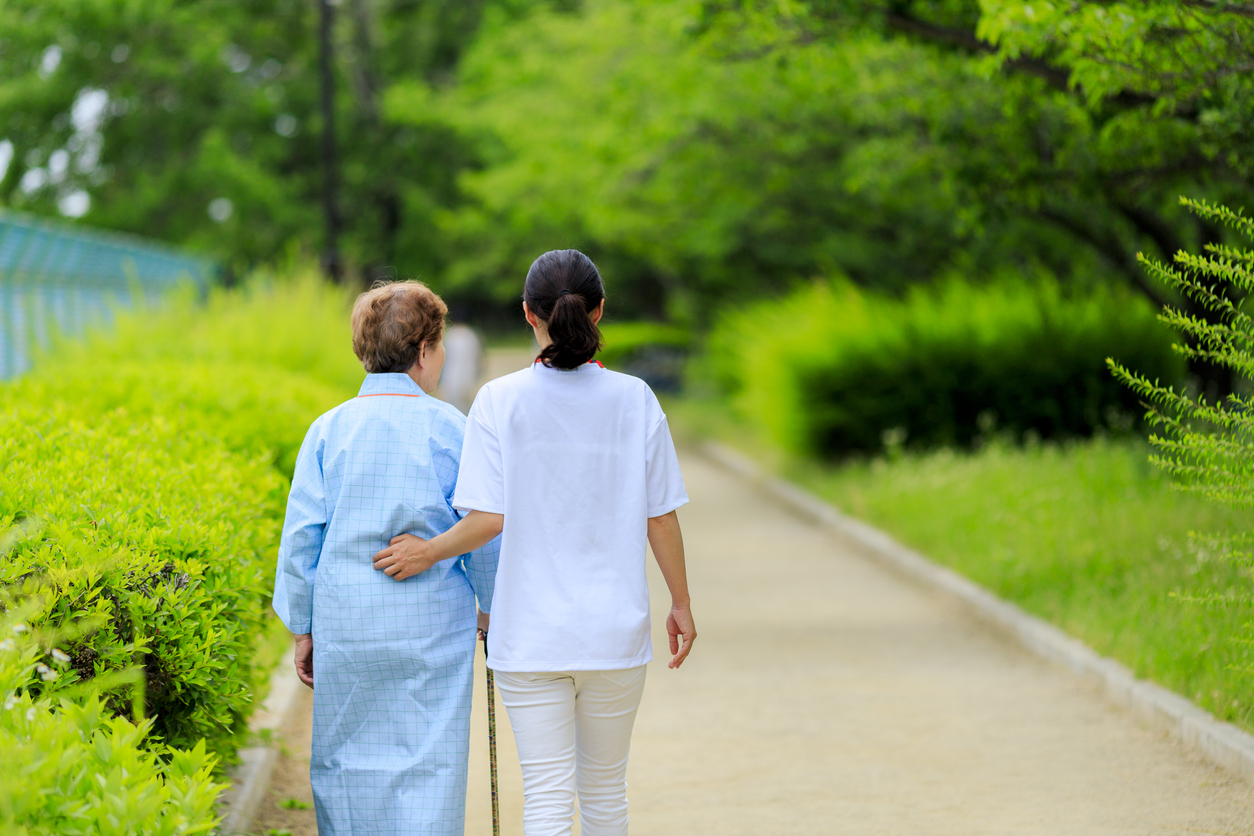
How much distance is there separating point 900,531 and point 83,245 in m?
9.06

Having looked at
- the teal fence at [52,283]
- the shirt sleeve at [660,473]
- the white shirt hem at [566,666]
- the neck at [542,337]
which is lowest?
the teal fence at [52,283]

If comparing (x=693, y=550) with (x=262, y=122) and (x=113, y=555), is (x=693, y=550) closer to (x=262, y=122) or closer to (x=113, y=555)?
(x=113, y=555)

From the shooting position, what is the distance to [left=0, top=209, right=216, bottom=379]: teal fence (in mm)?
11219

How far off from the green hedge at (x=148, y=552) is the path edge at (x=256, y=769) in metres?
0.23

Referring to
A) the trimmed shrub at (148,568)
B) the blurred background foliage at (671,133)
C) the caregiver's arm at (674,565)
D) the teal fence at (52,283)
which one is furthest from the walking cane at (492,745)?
the teal fence at (52,283)

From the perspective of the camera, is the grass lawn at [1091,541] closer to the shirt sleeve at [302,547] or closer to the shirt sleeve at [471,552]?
the shirt sleeve at [471,552]

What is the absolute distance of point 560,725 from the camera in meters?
3.39

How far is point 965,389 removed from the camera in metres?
14.1

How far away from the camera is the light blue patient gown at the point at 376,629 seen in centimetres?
339

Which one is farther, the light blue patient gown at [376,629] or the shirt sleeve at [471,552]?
the shirt sleeve at [471,552]

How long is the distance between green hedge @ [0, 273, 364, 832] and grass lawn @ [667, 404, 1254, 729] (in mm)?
3506

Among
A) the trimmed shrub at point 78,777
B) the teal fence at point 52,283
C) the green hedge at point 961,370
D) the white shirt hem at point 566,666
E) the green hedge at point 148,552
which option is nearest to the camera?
the trimmed shrub at point 78,777

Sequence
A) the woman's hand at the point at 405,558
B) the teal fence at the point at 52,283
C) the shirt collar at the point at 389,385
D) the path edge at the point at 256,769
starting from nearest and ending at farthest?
the woman's hand at the point at 405,558 < the shirt collar at the point at 389,385 < the path edge at the point at 256,769 < the teal fence at the point at 52,283

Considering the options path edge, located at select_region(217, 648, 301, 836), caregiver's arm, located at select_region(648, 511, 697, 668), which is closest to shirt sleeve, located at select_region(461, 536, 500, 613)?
caregiver's arm, located at select_region(648, 511, 697, 668)
